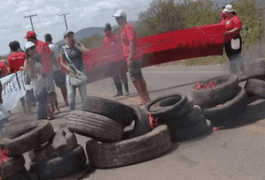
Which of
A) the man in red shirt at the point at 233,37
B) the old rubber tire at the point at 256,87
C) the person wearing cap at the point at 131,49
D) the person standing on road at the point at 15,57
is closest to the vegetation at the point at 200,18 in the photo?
the man in red shirt at the point at 233,37

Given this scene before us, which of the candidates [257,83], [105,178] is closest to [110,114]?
[105,178]

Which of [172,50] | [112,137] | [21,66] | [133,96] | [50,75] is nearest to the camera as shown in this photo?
[112,137]

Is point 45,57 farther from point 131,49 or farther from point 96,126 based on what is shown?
point 96,126

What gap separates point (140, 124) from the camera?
16.0ft

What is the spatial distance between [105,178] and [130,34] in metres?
4.18

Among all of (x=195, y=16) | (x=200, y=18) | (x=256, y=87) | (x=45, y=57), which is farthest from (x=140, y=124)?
(x=200, y=18)

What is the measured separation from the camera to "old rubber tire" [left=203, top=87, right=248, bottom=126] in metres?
5.19

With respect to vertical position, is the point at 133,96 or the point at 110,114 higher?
the point at 110,114

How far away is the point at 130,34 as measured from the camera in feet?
25.1

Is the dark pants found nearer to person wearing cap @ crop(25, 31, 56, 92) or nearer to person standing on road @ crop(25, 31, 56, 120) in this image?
person standing on road @ crop(25, 31, 56, 120)

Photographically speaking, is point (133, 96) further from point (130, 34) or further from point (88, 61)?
point (130, 34)

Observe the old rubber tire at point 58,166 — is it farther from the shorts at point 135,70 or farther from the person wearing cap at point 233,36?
the person wearing cap at point 233,36

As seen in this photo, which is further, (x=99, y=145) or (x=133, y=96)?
(x=133, y=96)

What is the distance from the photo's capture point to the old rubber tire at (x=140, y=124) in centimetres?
486
